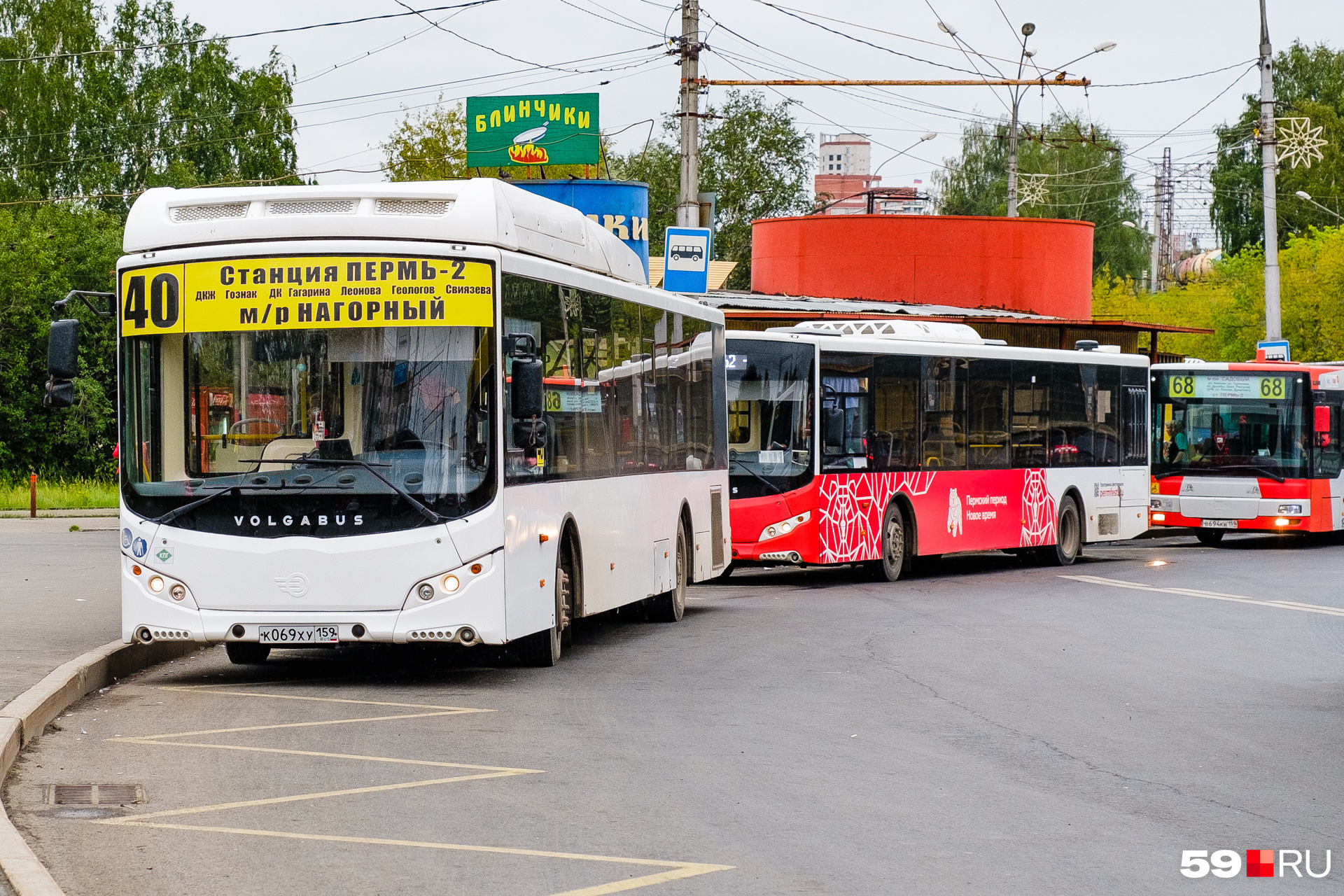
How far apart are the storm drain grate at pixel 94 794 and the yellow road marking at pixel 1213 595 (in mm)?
13107

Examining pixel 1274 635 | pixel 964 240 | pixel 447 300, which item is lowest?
pixel 1274 635

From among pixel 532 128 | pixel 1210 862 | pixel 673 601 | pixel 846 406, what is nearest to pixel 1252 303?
pixel 532 128

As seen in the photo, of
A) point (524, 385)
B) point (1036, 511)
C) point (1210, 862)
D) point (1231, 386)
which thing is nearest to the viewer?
point (1210, 862)

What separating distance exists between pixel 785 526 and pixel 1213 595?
15.5 feet

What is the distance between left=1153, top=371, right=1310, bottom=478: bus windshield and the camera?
30.3 metres

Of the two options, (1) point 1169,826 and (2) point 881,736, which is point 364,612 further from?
(1) point 1169,826

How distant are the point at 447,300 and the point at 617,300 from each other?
3148mm

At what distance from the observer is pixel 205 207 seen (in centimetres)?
1192

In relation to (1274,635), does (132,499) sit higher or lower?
higher

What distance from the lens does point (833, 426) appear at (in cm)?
2119

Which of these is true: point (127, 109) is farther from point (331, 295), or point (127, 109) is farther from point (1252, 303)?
point (331, 295)

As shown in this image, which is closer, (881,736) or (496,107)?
(881,736)

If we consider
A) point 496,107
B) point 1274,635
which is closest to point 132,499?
point 1274,635

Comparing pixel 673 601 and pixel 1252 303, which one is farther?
pixel 1252 303
